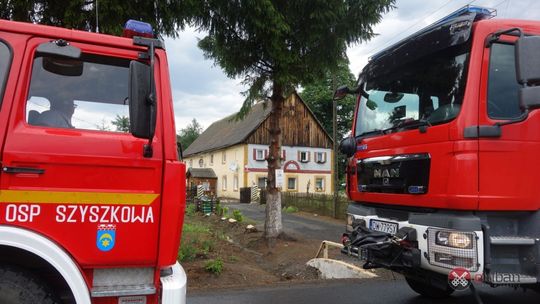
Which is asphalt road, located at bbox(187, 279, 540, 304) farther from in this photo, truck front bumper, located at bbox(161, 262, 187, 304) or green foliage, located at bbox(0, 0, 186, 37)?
green foliage, located at bbox(0, 0, 186, 37)

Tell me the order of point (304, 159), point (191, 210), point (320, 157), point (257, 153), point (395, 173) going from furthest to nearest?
point (320, 157), point (304, 159), point (257, 153), point (191, 210), point (395, 173)

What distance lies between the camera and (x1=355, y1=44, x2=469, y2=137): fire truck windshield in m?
4.48

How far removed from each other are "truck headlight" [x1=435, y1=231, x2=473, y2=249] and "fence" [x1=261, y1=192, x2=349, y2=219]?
15.9 meters

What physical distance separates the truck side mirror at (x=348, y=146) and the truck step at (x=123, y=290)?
3.39 m

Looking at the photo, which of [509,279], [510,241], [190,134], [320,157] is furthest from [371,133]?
[190,134]

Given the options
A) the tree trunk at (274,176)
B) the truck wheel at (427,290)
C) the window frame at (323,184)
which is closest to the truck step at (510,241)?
the truck wheel at (427,290)

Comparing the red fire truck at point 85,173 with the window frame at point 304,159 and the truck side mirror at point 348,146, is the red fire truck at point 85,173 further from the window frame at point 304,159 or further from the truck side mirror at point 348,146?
the window frame at point 304,159

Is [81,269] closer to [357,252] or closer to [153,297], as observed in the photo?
[153,297]

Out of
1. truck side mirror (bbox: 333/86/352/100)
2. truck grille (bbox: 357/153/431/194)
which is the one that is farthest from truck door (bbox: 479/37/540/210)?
truck side mirror (bbox: 333/86/352/100)

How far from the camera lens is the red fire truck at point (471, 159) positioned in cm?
412

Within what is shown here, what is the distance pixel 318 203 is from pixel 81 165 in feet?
73.2

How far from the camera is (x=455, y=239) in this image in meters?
4.17

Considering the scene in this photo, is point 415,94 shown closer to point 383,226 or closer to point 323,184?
point 383,226

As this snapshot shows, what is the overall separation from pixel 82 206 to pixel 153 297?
0.80m
